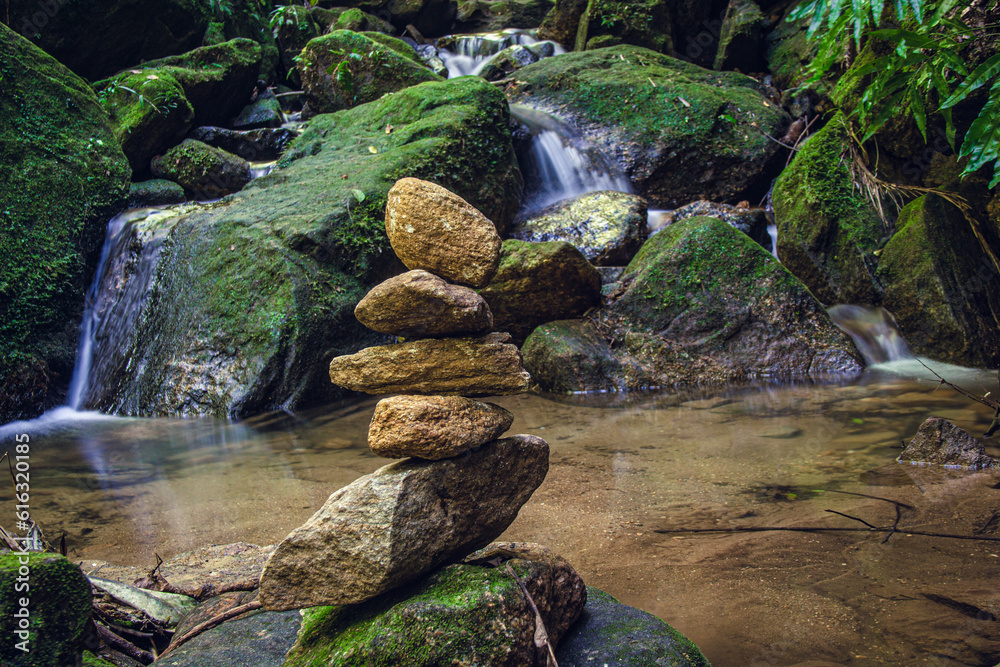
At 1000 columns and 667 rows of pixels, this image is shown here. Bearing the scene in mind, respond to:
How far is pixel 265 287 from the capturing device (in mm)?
7863

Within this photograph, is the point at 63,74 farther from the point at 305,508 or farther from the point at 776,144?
the point at 776,144

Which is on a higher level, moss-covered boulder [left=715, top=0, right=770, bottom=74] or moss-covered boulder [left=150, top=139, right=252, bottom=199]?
moss-covered boulder [left=715, top=0, right=770, bottom=74]

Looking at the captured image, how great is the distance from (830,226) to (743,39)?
812cm

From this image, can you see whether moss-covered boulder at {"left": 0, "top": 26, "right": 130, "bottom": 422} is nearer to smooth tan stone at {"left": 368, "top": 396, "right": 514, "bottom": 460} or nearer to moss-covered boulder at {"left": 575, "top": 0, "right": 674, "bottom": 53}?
smooth tan stone at {"left": 368, "top": 396, "right": 514, "bottom": 460}

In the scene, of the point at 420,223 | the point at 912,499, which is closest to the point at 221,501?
the point at 420,223

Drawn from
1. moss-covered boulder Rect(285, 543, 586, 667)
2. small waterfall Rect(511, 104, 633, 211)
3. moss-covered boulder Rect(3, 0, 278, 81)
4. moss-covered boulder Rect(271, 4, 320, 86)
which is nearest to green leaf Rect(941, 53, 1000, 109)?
moss-covered boulder Rect(285, 543, 586, 667)

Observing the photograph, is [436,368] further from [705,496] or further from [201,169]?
[201,169]

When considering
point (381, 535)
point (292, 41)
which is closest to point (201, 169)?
point (292, 41)

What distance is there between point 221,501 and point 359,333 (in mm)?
3631

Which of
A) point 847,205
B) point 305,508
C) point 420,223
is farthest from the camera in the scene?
point 847,205

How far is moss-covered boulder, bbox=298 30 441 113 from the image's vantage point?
1281 centimetres

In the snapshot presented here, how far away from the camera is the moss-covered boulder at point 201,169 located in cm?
1142

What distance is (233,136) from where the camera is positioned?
1312 centimetres

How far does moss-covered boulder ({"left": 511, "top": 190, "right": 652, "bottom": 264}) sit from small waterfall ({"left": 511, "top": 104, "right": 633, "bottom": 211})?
0.90m
